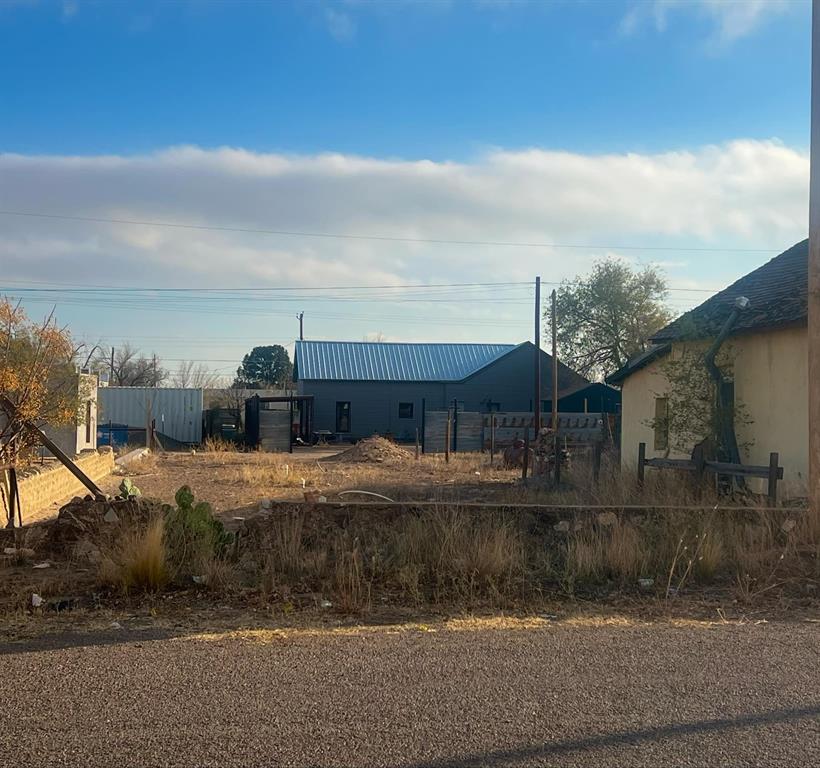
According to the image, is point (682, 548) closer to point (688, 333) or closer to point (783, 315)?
point (783, 315)

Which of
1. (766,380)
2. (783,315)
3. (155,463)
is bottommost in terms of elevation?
(155,463)

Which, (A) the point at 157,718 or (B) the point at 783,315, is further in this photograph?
(B) the point at 783,315

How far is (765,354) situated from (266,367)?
78647 millimetres

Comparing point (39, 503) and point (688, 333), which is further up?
point (688, 333)

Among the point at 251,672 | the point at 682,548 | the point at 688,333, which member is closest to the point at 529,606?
the point at 682,548

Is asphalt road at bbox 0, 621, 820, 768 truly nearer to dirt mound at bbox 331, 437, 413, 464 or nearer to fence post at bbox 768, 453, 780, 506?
fence post at bbox 768, 453, 780, 506

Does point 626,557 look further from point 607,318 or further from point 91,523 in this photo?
point 607,318

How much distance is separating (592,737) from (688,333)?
41.5 ft

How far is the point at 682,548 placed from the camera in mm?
8891

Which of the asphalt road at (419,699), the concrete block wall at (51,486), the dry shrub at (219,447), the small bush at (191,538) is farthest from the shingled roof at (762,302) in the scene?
the dry shrub at (219,447)

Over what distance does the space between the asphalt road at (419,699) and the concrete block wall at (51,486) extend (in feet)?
28.8

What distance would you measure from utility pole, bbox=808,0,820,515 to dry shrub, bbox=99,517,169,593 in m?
7.26

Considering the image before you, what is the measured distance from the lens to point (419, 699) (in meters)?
4.95

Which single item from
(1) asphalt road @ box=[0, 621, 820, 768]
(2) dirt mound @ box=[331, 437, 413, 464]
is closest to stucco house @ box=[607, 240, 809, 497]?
(1) asphalt road @ box=[0, 621, 820, 768]
